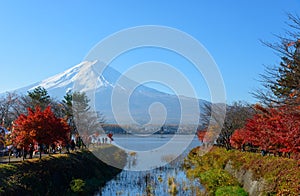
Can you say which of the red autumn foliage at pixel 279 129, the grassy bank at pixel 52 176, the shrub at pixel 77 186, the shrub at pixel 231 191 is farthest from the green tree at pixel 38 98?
the shrub at pixel 231 191

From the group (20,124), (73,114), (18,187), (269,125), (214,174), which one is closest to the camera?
(18,187)

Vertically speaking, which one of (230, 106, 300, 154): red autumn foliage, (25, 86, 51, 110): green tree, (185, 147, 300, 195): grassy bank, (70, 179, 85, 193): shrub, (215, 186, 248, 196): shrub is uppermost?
(25, 86, 51, 110): green tree

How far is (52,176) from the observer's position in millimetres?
22141

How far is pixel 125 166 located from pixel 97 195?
17.9m

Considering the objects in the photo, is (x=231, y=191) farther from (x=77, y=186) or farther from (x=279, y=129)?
(x=77, y=186)

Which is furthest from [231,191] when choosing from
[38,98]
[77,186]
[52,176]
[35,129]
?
[38,98]

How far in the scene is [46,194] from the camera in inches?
763

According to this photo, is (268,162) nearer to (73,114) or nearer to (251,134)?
(251,134)

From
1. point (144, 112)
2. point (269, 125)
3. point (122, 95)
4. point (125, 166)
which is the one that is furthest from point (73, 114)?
point (144, 112)

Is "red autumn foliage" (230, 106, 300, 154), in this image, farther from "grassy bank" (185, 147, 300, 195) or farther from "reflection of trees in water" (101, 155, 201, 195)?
"reflection of trees in water" (101, 155, 201, 195)

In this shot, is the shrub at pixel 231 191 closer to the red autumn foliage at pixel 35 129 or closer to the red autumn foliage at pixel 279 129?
the red autumn foliage at pixel 279 129

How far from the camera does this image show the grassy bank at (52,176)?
56.9ft

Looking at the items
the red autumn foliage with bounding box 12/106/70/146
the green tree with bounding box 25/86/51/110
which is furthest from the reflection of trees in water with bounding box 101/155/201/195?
the green tree with bounding box 25/86/51/110

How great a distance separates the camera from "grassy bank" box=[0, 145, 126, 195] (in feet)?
56.9
